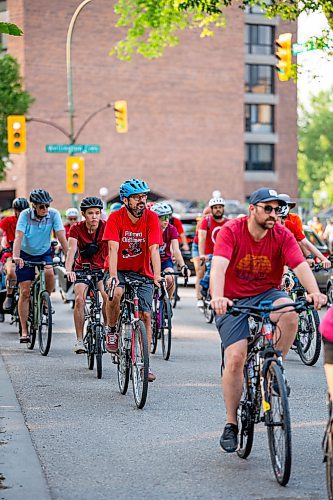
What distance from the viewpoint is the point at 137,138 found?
64.4 m

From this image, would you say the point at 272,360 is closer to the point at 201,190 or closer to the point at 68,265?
the point at 68,265

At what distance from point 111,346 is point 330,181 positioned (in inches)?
3129

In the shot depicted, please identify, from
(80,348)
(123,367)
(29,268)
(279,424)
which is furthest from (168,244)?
(279,424)

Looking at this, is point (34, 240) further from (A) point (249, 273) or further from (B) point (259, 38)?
(B) point (259, 38)

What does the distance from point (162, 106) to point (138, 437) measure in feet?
191

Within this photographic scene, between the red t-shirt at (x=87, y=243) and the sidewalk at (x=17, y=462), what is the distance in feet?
9.77

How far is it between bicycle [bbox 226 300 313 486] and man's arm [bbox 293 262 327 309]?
71 mm

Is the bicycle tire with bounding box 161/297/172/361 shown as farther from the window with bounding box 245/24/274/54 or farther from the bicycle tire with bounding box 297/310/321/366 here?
the window with bounding box 245/24/274/54

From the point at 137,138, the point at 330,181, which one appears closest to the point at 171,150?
the point at 137,138

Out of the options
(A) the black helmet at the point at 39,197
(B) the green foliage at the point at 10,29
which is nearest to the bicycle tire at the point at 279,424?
(B) the green foliage at the point at 10,29

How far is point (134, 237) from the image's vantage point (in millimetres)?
10055

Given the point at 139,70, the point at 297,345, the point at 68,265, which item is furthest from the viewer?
the point at 139,70

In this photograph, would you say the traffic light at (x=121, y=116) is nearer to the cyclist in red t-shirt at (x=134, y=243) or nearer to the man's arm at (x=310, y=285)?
the cyclist in red t-shirt at (x=134, y=243)

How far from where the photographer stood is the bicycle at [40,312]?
41.9 feet
